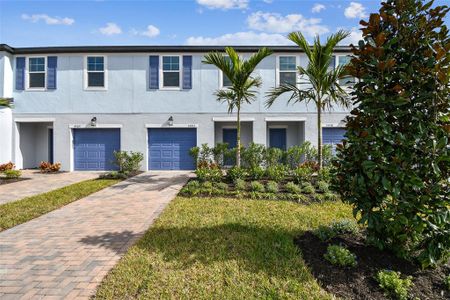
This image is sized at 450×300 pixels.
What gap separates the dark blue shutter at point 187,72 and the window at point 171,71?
1.02 feet

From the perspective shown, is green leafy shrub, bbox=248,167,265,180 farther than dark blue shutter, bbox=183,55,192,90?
No

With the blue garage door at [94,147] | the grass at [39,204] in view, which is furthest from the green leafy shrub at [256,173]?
the blue garage door at [94,147]

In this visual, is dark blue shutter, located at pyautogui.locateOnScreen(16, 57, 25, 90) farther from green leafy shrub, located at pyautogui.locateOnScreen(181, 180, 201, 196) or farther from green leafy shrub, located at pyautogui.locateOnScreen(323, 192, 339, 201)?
green leafy shrub, located at pyautogui.locateOnScreen(323, 192, 339, 201)

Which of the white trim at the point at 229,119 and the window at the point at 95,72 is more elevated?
the window at the point at 95,72

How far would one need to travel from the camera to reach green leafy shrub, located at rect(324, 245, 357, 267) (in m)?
3.15

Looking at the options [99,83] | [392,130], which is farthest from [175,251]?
[99,83]

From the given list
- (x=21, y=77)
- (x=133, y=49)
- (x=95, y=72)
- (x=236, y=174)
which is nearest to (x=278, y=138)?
(x=236, y=174)

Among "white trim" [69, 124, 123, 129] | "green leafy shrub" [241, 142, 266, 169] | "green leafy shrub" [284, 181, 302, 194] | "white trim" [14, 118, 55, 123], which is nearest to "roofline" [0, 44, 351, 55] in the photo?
"white trim" [14, 118, 55, 123]

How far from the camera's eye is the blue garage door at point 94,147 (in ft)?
43.6

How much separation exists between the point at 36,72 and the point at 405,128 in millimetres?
15797

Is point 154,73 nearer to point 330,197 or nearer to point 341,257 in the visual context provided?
point 330,197

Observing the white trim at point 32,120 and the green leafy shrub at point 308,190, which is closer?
the green leafy shrub at point 308,190

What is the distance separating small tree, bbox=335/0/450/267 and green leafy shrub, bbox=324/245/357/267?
434mm

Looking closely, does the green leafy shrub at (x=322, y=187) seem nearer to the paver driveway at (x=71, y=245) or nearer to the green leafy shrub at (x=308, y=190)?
the green leafy shrub at (x=308, y=190)
